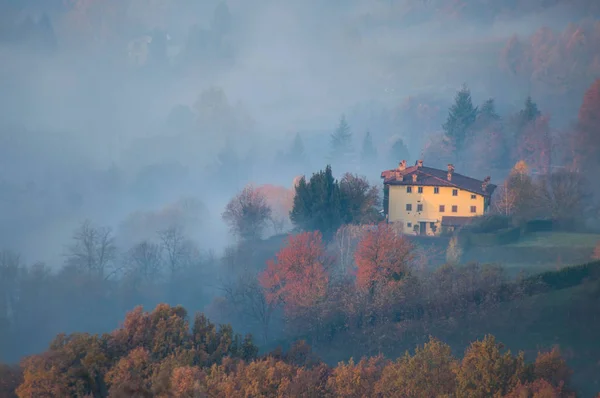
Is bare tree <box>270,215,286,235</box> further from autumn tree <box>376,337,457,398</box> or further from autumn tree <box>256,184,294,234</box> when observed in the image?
autumn tree <box>376,337,457,398</box>

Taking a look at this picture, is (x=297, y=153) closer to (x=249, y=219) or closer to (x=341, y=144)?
(x=341, y=144)

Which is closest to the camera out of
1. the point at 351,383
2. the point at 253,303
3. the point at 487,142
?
the point at 351,383

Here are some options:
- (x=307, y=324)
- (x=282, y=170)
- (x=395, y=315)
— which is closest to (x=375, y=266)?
(x=395, y=315)

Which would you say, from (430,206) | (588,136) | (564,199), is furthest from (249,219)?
(588,136)

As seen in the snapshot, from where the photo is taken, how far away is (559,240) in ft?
117

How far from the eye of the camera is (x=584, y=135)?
57125 millimetres

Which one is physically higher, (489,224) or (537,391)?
(489,224)

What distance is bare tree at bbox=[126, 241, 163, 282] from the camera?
5112cm

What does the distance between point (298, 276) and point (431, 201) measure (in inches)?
595

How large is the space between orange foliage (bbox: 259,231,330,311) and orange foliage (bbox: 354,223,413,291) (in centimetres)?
272

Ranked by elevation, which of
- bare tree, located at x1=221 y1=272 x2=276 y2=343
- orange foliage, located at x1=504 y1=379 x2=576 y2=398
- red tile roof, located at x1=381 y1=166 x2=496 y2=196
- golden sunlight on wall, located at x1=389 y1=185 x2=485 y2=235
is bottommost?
bare tree, located at x1=221 y1=272 x2=276 y2=343

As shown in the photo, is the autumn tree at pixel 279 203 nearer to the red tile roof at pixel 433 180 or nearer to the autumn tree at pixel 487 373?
the red tile roof at pixel 433 180

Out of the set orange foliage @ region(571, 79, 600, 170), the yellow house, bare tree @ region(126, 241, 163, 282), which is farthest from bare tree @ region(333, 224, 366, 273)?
orange foliage @ region(571, 79, 600, 170)

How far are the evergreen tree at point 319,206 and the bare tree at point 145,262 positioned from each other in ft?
53.8
